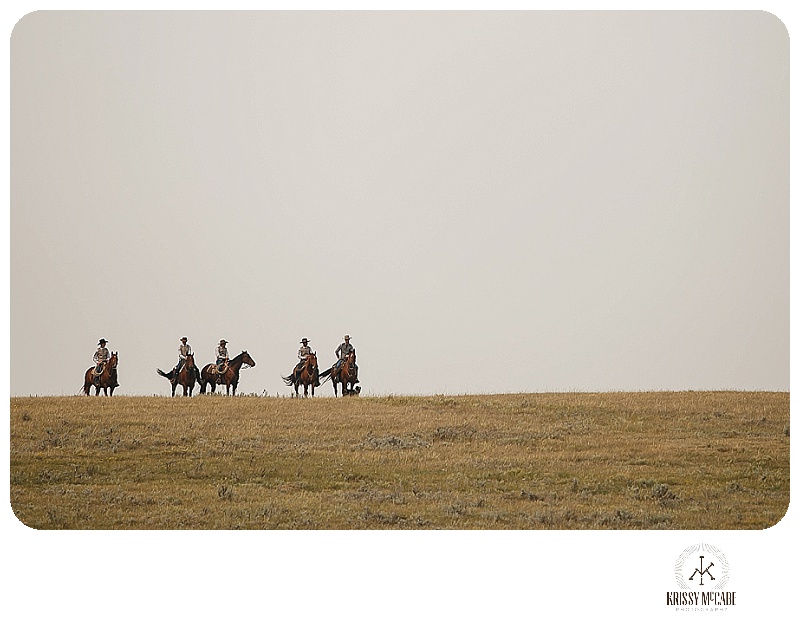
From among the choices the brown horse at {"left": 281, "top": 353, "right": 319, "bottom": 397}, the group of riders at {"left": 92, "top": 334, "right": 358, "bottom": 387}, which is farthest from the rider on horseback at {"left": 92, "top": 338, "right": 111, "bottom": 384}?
the brown horse at {"left": 281, "top": 353, "right": 319, "bottom": 397}

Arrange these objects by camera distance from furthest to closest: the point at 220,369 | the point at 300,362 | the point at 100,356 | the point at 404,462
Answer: the point at 220,369 → the point at 300,362 → the point at 100,356 → the point at 404,462

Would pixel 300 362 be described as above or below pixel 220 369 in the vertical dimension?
above

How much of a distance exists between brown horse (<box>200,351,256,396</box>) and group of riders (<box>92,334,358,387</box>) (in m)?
0.08

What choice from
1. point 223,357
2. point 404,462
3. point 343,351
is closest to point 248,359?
point 223,357

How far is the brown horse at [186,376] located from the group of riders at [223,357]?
3 cm

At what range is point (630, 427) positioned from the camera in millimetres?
24844

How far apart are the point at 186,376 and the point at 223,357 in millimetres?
1096

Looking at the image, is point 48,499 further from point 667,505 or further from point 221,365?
point 667,505

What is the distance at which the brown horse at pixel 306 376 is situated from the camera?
28.0 metres

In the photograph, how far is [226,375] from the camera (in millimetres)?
28578

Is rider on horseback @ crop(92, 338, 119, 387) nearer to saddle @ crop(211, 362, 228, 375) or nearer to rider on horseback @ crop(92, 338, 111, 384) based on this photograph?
rider on horseback @ crop(92, 338, 111, 384)

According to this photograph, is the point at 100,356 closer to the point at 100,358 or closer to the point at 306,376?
the point at 100,358

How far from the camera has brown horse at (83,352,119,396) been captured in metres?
27.6

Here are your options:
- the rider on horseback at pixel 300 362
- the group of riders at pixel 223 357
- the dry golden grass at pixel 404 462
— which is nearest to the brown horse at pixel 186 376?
the group of riders at pixel 223 357
